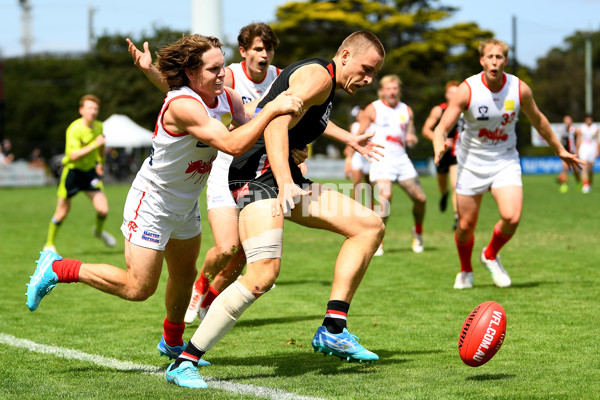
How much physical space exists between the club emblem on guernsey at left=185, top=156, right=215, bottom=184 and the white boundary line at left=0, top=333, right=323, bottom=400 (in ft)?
4.03

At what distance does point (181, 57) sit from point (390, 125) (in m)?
7.59

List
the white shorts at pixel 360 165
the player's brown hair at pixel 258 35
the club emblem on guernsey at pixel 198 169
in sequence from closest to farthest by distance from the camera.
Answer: the club emblem on guernsey at pixel 198 169 → the player's brown hair at pixel 258 35 → the white shorts at pixel 360 165

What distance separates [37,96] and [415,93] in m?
39.3

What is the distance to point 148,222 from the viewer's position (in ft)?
16.5

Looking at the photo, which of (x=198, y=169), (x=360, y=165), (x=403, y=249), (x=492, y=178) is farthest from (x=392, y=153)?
(x=198, y=169)

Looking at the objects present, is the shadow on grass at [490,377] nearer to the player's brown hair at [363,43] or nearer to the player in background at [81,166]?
the player's brown hair at [363,43]

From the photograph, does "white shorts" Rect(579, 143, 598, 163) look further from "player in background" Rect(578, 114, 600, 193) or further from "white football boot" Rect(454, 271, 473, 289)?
"white football boot" Rect(454, 271, 473, 289)

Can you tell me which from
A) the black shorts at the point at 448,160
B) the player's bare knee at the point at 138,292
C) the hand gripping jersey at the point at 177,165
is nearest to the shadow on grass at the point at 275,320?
the player's bare knee at the point at 138,292

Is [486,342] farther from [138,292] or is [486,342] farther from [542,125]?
[542,125]

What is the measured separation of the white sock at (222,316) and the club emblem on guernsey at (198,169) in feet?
2.46

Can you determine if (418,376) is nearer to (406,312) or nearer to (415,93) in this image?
(406,312)

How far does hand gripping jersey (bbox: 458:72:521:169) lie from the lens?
26.3 feet

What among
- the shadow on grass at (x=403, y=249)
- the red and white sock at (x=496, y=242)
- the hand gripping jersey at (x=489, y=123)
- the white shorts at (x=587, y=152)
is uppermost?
the hand gripping jersey at (x=489, y=123)

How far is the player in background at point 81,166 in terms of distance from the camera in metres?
12.2
